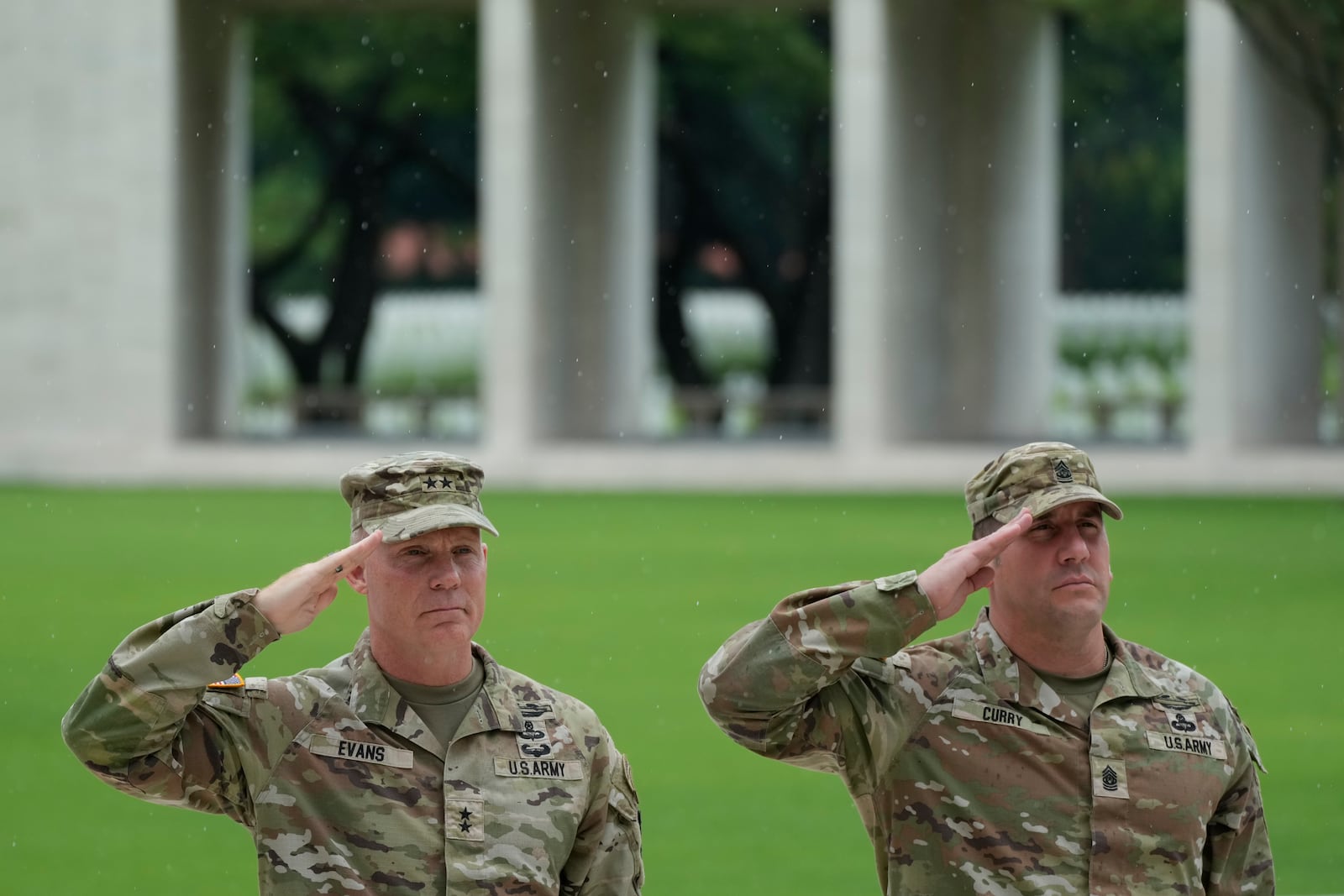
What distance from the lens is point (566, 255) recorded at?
32438 millimetres

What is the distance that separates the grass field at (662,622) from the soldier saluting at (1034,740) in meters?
3.63

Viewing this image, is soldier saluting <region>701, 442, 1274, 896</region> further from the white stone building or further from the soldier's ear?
the white stone building

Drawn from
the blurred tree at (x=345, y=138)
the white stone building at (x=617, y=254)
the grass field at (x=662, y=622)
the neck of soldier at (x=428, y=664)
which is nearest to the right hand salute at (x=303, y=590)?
the neck of soldier at (x=428, y=664)

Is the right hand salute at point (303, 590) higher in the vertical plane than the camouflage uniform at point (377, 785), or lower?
higher

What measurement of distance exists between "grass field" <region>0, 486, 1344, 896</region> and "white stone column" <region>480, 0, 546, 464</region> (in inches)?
90.5

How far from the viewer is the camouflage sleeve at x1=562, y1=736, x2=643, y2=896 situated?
14.6 feet

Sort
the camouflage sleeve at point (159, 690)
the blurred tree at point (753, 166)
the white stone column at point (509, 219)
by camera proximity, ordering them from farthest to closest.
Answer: the blurred tree at point (753, 166) < the white stone column at point (509, 219) < the camouflage sleeve at point (159, 690)

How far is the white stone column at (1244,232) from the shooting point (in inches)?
1055

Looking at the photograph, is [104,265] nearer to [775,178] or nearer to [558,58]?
[558,58]

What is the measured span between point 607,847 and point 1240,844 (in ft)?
4.52

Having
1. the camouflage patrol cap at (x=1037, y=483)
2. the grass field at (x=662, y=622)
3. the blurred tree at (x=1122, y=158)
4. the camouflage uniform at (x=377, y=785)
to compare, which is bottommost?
the grass field at (x=662, y=622)

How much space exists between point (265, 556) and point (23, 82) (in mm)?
14437

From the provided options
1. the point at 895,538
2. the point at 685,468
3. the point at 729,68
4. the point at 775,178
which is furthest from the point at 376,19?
the point at 895,538

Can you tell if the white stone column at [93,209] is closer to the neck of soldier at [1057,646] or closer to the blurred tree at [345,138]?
the blurred tree at [345,138]
